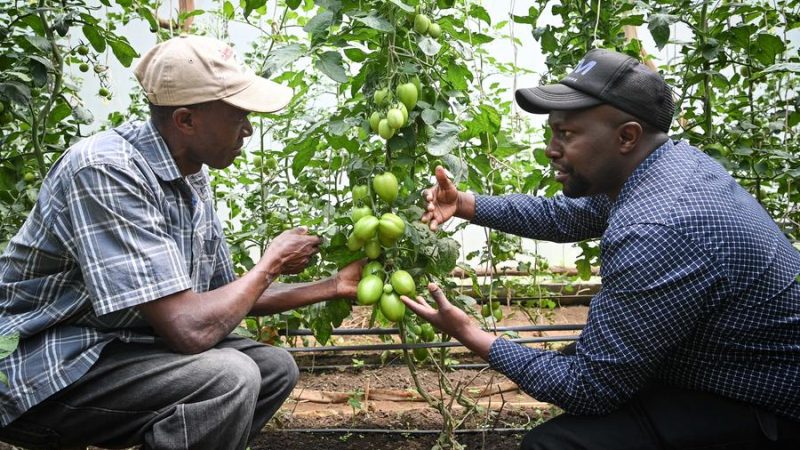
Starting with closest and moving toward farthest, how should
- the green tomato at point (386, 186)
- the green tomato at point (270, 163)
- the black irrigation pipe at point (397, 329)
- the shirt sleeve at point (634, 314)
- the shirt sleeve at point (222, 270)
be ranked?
the shirt sleeve at point (634, 314)
the green tomato at point (386, 186)
the shirt sleeve at point (222, 270)
the black irrigation pipe at point (397, 329)
the green tomato at point (270, 163)

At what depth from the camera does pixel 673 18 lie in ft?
7.20

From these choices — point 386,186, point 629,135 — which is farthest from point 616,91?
point 386,186

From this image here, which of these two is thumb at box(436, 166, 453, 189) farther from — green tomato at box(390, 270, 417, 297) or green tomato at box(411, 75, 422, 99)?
green tomato at box(390, 270, 417, 297)

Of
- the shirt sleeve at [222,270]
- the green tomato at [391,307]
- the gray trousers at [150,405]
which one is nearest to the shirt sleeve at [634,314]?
the green tomato at [391,307]

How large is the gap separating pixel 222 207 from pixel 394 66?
8.97ft

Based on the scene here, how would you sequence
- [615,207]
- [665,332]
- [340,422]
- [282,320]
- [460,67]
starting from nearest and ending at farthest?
[665,332] < [615,207] < [460,67] < [282,320] < [340,422]

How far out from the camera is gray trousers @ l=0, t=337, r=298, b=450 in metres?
1.76

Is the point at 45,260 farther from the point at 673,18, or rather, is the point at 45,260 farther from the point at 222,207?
the point at 222,207

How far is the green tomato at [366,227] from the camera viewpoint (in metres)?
1.90

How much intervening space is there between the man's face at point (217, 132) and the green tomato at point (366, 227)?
0.42m

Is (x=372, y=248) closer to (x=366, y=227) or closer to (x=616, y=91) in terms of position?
(x=366, y=227)

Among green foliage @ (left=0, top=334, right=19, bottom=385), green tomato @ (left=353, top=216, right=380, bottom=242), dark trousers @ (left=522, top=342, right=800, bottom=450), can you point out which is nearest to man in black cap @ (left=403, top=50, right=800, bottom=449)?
dark trousers @ (left=522, top=342, right=800, bottom=450)

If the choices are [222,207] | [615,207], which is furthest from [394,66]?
[222,207]

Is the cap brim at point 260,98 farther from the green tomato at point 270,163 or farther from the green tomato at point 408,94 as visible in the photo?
the green tomato at point 270,163
